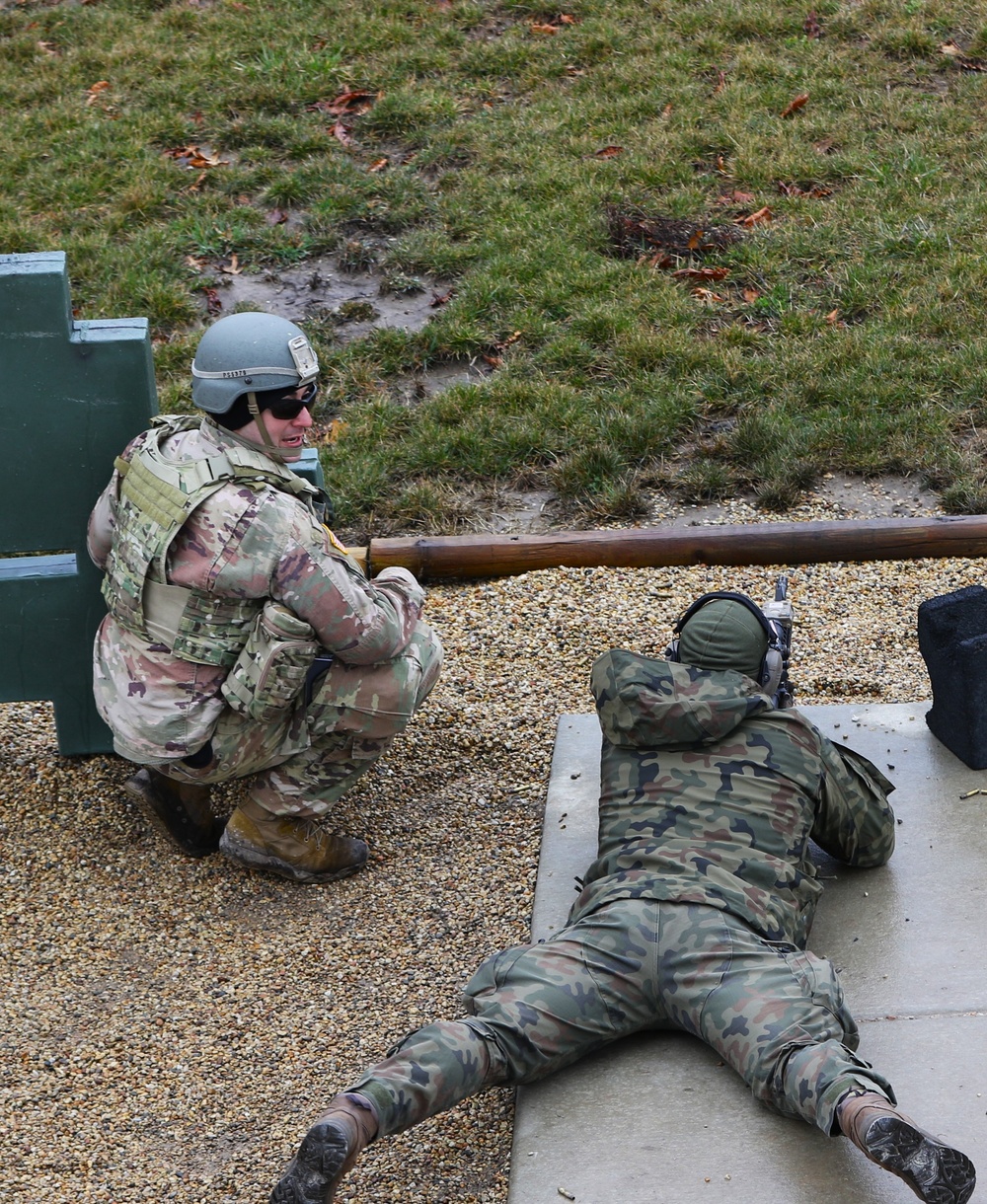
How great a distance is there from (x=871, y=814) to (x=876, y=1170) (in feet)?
3.43

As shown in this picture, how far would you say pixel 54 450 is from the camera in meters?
4.54

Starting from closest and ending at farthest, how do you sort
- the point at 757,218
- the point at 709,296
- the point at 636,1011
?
the point at 636,1011
the point at 709,296
the point at 757,218

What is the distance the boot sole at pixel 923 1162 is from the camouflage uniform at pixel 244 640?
1811 mm

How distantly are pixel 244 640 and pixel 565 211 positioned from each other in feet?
14.5

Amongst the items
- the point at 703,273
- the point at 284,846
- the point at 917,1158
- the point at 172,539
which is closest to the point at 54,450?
the point at 172,539

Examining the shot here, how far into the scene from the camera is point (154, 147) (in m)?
8.80

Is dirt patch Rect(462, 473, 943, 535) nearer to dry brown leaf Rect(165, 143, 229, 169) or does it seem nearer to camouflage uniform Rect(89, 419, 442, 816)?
camouflage uniform Rect(89, 419, 442, 816)

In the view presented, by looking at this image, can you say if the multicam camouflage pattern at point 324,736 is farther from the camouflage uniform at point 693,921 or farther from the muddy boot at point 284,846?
the camouflage uniform at point 693,921

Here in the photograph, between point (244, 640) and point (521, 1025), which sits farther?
point (244, 640)

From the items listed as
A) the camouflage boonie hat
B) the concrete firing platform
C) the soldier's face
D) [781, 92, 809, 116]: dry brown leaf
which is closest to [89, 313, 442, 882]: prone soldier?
the soldier's face

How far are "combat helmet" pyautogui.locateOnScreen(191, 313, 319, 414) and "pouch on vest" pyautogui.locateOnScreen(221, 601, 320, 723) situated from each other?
542mm

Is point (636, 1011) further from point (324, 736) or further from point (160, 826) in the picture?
point (160, 826)

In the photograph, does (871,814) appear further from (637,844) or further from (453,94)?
(453,94)

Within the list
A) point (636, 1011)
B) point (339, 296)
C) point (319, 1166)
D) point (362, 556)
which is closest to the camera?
point (319, 1166)
